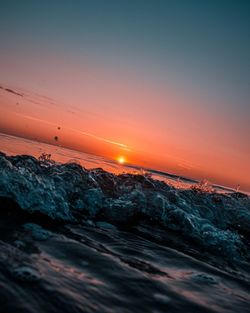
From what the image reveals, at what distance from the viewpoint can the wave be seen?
240 inches

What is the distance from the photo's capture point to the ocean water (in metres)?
3.10

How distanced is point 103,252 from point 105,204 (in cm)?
281

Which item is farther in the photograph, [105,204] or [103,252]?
[105,204]

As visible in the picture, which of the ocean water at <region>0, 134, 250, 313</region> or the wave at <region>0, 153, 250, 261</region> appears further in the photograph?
the wave at <region>0, 153, 250, 261</region>

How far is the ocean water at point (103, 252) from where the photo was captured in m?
3.10

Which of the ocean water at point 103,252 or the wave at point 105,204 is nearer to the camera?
the ocean water at point 103,252

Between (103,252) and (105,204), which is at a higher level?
(105,204)

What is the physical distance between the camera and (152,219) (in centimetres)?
751

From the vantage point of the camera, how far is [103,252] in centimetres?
450

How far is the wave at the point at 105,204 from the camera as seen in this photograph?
609cm

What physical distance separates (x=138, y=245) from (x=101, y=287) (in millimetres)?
2055

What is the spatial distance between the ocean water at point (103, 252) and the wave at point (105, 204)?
24 mm

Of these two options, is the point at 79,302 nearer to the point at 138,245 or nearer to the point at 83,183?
the point at 138,245

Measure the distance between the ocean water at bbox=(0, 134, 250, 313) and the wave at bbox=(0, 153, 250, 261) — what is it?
0.02 meters
